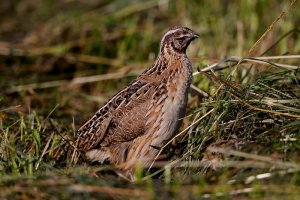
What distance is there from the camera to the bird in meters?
6.71

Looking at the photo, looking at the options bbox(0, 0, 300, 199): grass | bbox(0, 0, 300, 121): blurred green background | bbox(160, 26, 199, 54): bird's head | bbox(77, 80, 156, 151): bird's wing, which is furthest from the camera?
bbox(0, 0, 300, 121): blurred green background

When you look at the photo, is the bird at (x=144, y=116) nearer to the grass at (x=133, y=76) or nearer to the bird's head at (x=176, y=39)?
the bird's head at (x=176, y=39)

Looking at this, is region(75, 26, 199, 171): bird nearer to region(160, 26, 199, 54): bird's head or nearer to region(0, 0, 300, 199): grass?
region(160, 26, 199, 54): bird's head

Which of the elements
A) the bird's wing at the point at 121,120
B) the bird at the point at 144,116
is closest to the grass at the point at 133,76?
the bird at the point at 144,116

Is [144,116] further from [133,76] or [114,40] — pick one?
[114,40]

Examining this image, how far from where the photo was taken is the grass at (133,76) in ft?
17.7

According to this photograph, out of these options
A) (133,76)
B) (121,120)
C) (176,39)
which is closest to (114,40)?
(133,76)

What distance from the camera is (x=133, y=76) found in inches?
376

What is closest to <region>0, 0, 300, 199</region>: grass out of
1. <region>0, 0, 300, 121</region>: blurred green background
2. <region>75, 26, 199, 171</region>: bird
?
<region>0, 0, 300, 121</region>: blurred green background

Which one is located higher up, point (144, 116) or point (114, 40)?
point (114, 40)

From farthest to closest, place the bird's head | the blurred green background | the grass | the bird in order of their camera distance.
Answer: the blurred green background → the bird's head → the bird → the grass

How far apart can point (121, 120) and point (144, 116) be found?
0.68 ft

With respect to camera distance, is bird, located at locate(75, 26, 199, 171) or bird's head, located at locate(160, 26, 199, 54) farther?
bird's head, located at locate(160, 26, 199, 54)

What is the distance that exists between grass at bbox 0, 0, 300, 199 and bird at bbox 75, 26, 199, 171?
160mm
